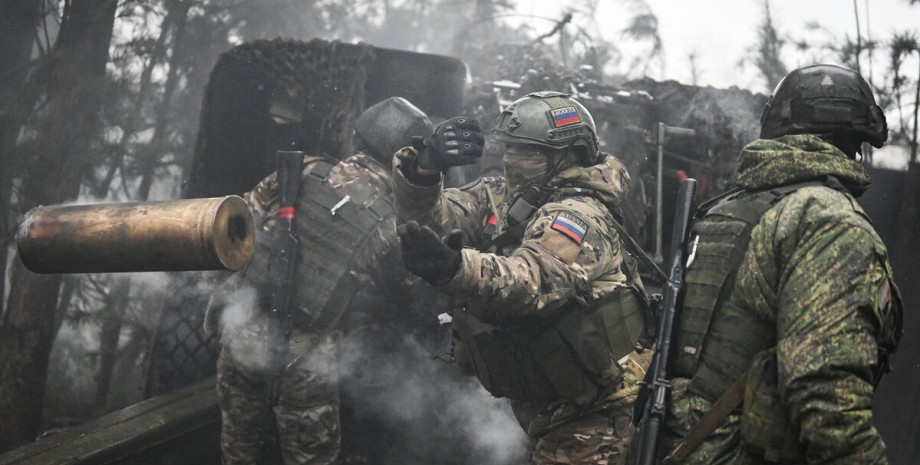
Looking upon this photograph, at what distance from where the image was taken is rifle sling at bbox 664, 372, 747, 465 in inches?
100

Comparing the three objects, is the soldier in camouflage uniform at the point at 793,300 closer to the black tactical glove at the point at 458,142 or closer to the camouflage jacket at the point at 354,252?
the black tactical glove at the point at 458,142

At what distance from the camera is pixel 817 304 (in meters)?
2.34

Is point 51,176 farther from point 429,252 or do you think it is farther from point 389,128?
point 429,252

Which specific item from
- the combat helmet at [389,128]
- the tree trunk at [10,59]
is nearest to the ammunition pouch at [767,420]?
the combat helmet at [389,128]

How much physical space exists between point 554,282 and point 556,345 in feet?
1.60

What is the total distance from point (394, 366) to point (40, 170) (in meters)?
3.58

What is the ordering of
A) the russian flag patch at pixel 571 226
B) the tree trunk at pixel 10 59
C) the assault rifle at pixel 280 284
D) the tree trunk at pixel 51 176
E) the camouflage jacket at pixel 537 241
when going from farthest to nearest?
the tree trunk at pixel 10 59
the tree trunk at pixel 51 176
the assault rifle at pixel 280 284
the russian flag patch at pixel 571 226
the camouflage jacket at pixel 537 241

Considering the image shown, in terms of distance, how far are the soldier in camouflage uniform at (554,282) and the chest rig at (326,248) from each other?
1046 mm

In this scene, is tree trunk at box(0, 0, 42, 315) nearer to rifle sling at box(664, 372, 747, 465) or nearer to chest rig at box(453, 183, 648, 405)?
chest rig at box(453, 183, 648, 405)

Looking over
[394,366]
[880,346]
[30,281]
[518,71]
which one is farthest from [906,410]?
[30,281]

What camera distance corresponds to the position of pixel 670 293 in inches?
114

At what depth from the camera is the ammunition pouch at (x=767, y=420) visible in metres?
2.41

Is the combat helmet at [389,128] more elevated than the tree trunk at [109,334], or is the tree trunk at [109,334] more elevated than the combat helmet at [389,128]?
the combat helmet at [389,128]

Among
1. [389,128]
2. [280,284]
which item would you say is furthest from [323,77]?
[280,284]
